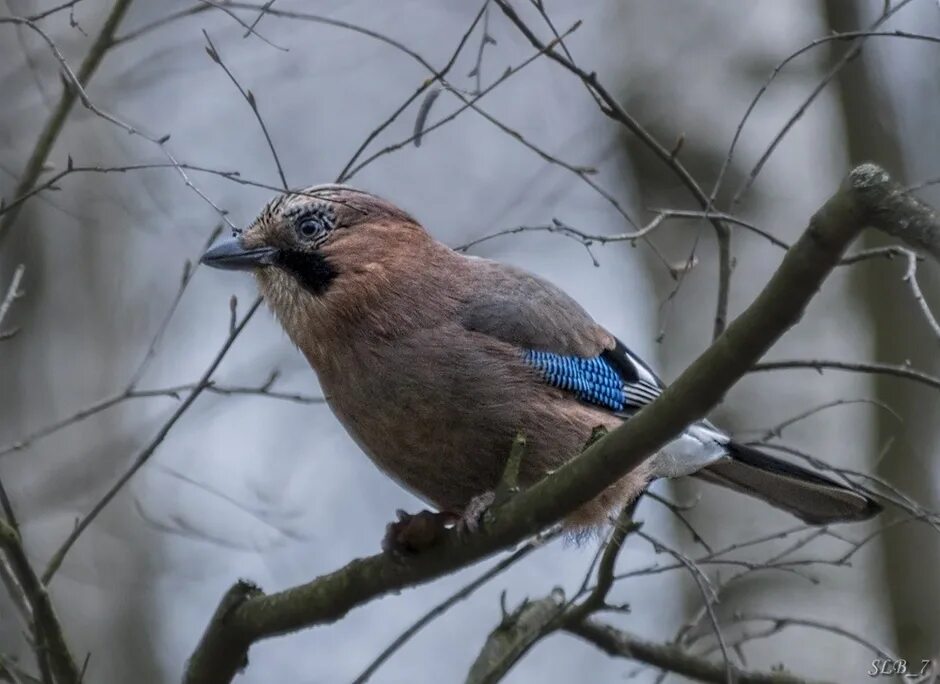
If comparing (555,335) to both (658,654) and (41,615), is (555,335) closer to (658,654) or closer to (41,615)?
(658,654)

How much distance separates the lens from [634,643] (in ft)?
14.9

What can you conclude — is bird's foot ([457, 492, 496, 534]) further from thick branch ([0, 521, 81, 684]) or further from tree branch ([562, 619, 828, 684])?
thick branch ([0, 521, 81, 684])

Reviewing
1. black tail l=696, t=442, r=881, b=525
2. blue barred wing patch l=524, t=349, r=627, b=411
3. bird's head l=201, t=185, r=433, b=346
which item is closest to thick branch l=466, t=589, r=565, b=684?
blue barred wing patch l=524, t=349, r=627, b=411

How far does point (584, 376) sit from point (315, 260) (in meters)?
0.98

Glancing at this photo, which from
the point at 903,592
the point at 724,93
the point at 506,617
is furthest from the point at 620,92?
the point at 506,617

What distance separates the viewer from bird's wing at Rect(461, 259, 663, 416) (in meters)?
4.51

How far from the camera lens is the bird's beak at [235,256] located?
174 inches

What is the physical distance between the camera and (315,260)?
4570 millimetres

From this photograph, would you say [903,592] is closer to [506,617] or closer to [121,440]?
[506,617]

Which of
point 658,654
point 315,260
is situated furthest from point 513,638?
point 315,260

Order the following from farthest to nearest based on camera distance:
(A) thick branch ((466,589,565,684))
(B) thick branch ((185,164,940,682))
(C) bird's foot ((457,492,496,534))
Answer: (A) thick branch ((466,589,565,684))
(C) bird's foot ((457,492,496,534))
(B) thick branch ((185,164,940,682))

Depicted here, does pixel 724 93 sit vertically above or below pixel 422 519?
above

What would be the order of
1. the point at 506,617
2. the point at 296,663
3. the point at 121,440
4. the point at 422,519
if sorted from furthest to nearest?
the point at 296,663 < the point at 121,440 < the point at 506,617 < the point at 422,519

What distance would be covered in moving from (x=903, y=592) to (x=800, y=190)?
10.7ft
